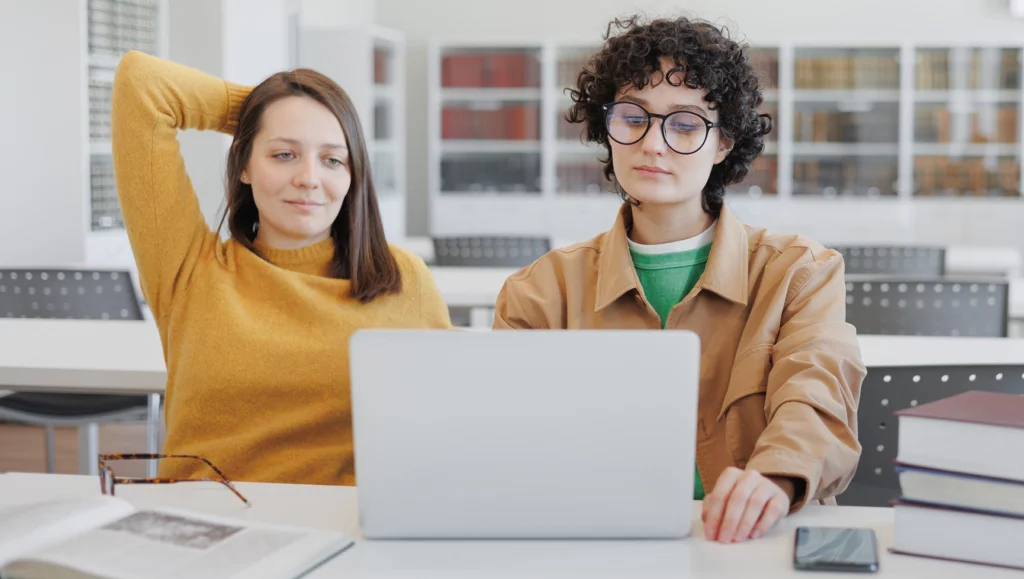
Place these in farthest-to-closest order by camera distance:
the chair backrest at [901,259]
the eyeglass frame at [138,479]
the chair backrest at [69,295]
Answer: the chair backrest at [901,259] → the chair backrest at [69,295] → the eyeglass frame at [138,479]

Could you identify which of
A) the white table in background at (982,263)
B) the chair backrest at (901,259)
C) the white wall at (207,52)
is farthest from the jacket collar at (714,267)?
the white wall at (207,52)

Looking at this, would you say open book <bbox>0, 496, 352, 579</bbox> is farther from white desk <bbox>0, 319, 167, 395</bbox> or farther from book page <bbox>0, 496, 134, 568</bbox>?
white desk <bbox>0, 319, 167, 395</bbox>

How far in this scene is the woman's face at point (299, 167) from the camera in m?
1.82

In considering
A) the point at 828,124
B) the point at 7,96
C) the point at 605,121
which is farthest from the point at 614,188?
the point at 828,124

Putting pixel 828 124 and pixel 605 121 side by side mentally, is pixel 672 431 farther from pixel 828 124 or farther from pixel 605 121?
pixel 828 124

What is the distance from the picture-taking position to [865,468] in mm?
1738

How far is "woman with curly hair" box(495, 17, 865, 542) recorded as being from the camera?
4.84 ft

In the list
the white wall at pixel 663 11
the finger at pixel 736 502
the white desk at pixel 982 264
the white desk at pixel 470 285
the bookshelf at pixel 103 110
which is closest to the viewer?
the finger at pixel 736 502

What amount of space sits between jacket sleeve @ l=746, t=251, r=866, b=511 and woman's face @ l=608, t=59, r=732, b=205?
20 centimetres

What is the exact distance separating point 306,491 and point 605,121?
0.70 metres

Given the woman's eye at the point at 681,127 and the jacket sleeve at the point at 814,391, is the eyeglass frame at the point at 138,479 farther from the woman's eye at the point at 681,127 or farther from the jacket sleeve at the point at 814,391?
the woman's eye at the point at 681,127

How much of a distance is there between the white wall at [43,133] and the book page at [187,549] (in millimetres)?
3697

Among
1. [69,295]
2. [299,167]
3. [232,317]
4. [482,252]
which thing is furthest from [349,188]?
[482,252]

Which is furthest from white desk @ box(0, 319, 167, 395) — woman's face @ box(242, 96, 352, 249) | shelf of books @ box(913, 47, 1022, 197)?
shelf of books @ box(913, 47, 1022, 197)
